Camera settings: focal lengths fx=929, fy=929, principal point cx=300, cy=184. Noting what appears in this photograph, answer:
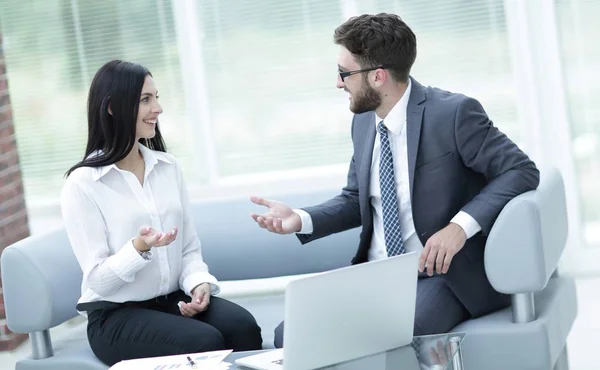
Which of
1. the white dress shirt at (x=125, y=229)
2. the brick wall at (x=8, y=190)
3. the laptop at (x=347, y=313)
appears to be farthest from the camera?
the brick wall at (x=8, y=190)

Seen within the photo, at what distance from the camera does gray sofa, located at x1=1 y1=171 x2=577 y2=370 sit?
9.00ft

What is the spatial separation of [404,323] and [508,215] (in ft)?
1.94

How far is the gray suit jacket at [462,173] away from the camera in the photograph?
2861mm

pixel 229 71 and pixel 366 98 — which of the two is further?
pixel 229 71

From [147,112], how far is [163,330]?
29.3 inches

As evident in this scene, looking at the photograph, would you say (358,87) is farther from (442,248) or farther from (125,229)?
(125,229)

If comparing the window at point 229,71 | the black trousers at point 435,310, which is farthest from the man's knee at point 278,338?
the window at point 229,71

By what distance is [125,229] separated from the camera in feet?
9.96

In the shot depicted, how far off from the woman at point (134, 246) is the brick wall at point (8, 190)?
1518 millimetres

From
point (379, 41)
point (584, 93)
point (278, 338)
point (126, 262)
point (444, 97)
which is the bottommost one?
point (278, 338)

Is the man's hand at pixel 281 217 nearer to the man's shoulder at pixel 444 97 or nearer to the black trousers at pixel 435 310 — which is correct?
the black trousers at pixel 435 310

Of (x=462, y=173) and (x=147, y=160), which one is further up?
(x=147, y=160)

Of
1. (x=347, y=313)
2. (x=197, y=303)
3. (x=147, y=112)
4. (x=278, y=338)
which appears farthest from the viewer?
(x=147, y=112)

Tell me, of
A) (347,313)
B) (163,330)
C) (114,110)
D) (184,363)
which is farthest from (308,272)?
(347,313)
